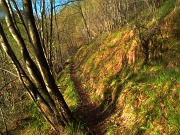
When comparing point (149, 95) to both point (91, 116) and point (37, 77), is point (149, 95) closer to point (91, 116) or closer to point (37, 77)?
point (91, 116)

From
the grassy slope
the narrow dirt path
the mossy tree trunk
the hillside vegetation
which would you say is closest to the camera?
the grassy slope

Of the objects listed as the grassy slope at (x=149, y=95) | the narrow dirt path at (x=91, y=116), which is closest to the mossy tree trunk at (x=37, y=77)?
the narrow dirt path at (x=91, y=116)

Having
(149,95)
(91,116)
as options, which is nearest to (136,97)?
(149,95)

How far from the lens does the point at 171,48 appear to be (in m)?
8.18

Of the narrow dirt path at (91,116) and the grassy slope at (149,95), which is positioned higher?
the grassy slope at (149,95)

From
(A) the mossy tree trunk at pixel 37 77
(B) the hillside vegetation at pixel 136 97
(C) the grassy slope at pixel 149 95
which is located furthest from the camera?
(A) the mossy tree trunk at pixel 37 77

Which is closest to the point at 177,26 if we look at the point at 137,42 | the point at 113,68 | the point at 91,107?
the point at 137,42

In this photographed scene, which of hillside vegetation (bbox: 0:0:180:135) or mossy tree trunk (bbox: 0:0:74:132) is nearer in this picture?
hillside vegetation (bbox: 0:0:180:135)

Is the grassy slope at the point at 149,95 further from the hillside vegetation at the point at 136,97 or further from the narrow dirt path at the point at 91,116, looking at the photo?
the narrow dirt path at the point at 91,116

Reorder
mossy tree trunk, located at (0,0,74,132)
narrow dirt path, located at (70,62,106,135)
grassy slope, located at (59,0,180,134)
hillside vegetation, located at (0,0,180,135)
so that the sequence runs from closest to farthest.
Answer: grassy slope, located at (59,0,180,134) → hillside vegetation, located at (0,0,180,135) → mossy tree trunk, located at (0,0,74,132) → narrow dirt path, located at (70,62,106,135)

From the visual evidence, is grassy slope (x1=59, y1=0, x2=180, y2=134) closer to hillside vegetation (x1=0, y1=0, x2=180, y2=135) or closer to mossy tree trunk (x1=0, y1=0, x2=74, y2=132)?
hillside vegetation (x1=0, y1=0, x2=180, y2=135)

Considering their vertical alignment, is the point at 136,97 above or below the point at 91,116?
above

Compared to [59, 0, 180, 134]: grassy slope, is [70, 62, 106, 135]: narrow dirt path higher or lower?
lower

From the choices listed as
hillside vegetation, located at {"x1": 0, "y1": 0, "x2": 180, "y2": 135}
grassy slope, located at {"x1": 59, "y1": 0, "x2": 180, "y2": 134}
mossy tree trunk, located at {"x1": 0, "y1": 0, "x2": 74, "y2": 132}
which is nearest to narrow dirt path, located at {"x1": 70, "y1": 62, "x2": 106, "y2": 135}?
hillside vegetation, located at {"x1": 0, "y1": 0, "x2": 180, "y2": 135}
